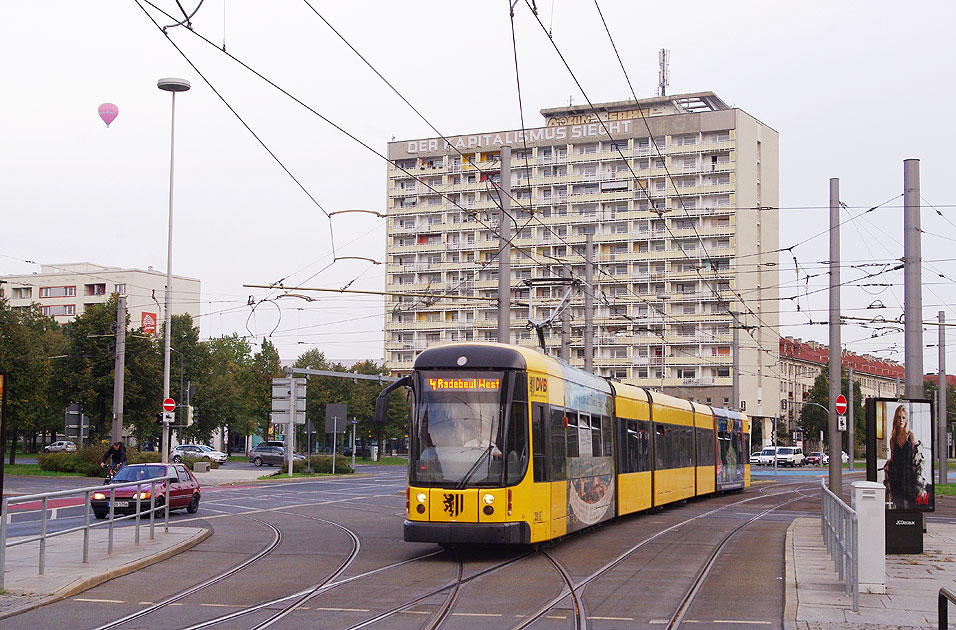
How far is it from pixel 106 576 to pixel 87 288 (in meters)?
106

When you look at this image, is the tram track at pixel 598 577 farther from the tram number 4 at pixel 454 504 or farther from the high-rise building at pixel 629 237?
the high-rise building at pixel 629 237

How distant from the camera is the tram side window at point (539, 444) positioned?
53.4 ft

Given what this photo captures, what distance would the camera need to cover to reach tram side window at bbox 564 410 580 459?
725 inches

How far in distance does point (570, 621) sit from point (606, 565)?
4863 millimetres

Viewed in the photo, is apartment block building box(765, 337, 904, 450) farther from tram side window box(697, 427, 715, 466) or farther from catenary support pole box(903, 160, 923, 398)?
catenary support pole box(903, 160, 923, 398)

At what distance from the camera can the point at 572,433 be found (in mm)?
18703

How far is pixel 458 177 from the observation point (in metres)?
105

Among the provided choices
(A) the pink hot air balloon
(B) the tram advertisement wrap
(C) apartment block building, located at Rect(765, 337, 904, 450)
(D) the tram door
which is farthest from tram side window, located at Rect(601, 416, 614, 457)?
(C) apartment block building, located at Rect(765, 337, 904, 450)

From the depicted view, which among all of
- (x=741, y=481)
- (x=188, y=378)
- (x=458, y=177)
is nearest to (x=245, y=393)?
(x=188, y=378)

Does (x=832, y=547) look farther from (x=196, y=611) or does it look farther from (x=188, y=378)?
(x=188, y=378)

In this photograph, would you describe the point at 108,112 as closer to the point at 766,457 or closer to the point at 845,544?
the point at 845,544

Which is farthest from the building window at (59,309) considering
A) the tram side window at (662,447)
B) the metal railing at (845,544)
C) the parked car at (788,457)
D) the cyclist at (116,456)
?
the metal railing at (845,544)

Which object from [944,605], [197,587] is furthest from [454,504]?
[944,605]

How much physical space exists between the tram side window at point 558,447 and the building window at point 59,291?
343 feet
